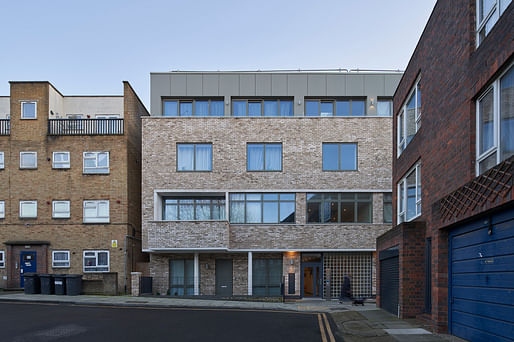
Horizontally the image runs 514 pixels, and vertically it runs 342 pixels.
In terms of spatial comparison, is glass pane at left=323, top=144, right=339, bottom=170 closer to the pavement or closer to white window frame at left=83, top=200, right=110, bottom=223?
the pavement

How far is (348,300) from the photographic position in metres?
19.4

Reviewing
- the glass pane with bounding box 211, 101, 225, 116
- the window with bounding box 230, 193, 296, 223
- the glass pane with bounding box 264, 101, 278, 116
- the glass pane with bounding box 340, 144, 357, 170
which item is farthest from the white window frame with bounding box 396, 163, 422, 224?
the glass pane with bounding box 211, 101, 225, 116

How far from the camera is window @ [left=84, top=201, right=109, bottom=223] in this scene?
23.0 m

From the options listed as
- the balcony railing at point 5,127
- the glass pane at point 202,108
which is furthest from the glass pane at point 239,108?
the balcony railing at point 5,127

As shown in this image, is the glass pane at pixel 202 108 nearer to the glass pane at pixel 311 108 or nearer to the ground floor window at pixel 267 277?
the glass pane at pixel 311 108

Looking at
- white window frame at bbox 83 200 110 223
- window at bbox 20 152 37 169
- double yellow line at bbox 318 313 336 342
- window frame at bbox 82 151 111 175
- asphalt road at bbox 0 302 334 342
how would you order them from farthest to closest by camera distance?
1. window at bbox 20 152 37 169
2. window frame at bbox 82 151 111 175
3. white window frame at bbox 83 200 110 223
4. asphalt road at bbox 0 302 334 342
5. double yellow line at bbox 318 313 336 342

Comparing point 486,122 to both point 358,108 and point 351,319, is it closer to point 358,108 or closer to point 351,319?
point 351,319

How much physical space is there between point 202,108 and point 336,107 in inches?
288

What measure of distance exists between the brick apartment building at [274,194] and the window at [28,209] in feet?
19.9

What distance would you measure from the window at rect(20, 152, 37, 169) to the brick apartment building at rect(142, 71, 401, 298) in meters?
6.17

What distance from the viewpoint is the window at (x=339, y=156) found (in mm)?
22547

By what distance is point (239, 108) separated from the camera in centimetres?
2378

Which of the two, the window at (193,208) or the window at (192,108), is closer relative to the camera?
the window at (193,208)

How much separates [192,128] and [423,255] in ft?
46.2
